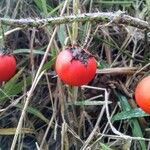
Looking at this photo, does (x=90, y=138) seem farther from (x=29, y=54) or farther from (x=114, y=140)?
(x=29, y=54)

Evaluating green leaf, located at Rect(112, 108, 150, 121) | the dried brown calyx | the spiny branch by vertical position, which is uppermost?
the spiny branch

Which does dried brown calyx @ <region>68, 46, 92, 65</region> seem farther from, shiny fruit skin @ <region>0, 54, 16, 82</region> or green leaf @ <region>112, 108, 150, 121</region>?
green leaf @ <region>112, 108, 150, 121</region>

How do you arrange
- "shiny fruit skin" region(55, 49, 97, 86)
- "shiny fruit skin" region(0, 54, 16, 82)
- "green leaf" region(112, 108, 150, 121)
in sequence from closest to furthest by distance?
"shiny fruit skin" region(55, 49, 97, 86) → "shiny fruit skin" region(0, 54, 16, 82) → "green leaf" region(112, 108, 150, 121)

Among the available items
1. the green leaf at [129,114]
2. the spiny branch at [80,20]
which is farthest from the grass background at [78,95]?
the spiny branch at [80,20]

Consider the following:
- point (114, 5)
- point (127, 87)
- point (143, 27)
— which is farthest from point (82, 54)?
point (114, 5)

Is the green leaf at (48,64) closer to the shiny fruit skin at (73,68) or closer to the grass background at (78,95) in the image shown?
the grass background at (78,95)

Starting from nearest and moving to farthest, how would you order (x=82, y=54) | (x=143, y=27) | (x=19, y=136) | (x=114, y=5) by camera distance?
(x=82, y=54), (x=143, y=27), (x=19, y=136), (x=114, y=5)

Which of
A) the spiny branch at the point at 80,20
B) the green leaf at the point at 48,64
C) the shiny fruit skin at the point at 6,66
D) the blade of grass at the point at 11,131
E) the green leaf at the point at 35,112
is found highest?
the spiny branch at the point at 80,20

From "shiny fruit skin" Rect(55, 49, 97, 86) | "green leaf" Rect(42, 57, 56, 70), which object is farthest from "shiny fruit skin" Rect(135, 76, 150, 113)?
"green leaf" Rect(42, 57, 56, 70)

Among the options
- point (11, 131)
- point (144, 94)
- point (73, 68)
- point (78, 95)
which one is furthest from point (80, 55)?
point (11, 131)
